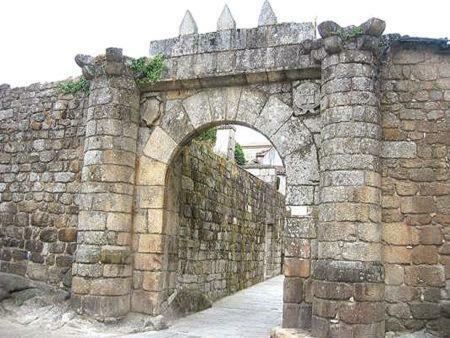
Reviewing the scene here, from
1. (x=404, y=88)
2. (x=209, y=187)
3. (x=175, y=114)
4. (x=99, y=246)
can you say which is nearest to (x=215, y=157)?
(x=209, y=187)

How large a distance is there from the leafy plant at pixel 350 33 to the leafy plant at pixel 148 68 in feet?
7.91

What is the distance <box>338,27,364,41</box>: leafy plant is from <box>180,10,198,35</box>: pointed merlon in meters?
2.10

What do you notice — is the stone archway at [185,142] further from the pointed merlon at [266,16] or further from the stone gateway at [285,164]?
the pointed merlon at [266,16]

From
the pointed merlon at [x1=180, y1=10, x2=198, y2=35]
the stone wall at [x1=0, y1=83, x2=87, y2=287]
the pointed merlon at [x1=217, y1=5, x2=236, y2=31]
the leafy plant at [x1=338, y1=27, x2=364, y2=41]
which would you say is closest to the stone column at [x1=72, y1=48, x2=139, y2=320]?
the stone wall at [x1=0, y1=83, x2=87, y2=287]

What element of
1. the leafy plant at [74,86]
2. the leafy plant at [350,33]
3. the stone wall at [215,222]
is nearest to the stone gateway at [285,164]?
the leafy plant at [350,33]

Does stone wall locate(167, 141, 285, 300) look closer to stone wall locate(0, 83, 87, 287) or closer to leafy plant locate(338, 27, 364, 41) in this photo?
stone wall locate(0, 83, 87, 287)

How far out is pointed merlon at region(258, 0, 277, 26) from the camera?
640 cm

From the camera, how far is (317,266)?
17.6 feet

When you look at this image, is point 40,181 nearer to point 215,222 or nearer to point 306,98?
point 215,222

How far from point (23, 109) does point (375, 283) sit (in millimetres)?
5874

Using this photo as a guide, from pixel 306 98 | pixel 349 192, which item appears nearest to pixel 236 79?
pixel 306 98

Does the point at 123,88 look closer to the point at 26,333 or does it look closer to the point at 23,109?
the point at 23,109

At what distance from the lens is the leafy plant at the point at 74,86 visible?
291 inches

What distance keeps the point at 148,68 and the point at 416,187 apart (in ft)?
12.2
